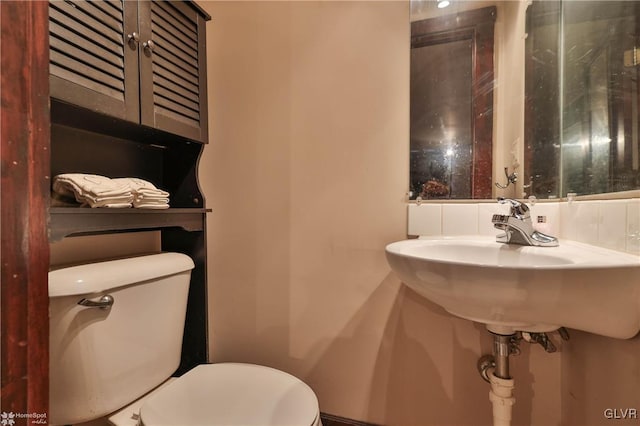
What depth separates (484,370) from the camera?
0.89m

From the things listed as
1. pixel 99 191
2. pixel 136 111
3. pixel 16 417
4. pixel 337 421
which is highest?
pixel 136 111

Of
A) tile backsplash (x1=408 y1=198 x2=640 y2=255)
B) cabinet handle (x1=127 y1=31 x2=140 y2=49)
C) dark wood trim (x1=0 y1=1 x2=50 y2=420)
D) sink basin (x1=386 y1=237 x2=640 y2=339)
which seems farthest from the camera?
cabinet handle (x1=127 y1=31 x2=140 y2=49)

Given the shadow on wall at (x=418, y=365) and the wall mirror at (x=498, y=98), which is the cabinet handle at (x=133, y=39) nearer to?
the wall mirror at (x=498, y=98)

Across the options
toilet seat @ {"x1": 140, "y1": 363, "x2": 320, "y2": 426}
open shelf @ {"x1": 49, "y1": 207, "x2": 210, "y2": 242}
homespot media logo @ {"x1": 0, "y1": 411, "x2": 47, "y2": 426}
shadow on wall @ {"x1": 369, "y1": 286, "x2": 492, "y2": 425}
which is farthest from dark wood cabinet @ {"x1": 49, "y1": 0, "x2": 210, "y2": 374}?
shadow on wall @ {"x1": 369, "y1": 286, "x2": 492, "y2": 425}

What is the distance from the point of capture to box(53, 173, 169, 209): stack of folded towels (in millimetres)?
720

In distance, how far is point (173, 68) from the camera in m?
0.93

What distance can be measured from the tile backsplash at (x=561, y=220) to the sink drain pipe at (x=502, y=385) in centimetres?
34

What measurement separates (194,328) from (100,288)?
18.8 inches

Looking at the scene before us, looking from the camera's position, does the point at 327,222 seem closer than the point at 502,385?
No

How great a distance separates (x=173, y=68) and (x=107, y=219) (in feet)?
1.68

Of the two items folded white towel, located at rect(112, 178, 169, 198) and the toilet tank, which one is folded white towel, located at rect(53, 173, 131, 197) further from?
the toilet tank

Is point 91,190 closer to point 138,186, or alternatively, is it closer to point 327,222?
point 138,186

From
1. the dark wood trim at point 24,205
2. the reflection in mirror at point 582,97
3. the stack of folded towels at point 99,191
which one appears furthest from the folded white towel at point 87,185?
the reflection in mirror at point 582,97

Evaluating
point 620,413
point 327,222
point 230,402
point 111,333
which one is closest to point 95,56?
Answer: point 111,333
